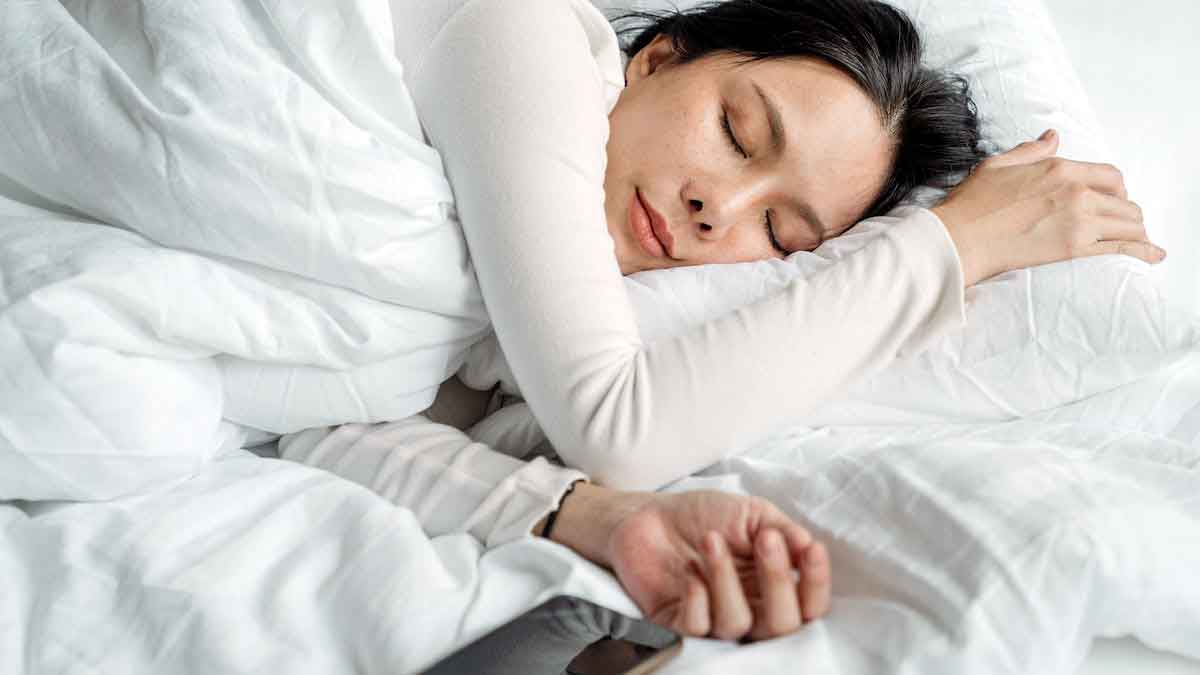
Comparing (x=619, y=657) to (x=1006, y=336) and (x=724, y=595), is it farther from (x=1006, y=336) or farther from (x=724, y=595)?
(x=1006, y=336)

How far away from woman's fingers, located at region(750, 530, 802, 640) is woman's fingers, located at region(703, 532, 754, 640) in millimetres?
13

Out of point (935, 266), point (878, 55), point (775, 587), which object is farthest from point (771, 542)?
point (878, 55)

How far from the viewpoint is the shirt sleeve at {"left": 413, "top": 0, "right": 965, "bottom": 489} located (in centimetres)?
92

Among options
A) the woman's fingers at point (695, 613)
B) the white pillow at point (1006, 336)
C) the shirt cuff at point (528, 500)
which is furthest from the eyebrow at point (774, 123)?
the woman's fingers at point (695, 613)

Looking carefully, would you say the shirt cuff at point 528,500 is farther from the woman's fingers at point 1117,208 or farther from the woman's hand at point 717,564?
the woman's fingers at point 1117,208

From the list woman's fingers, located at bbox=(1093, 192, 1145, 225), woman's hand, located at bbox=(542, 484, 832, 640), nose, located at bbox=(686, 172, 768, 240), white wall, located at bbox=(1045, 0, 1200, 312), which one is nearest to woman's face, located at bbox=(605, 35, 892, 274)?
nose, located at bbox=(686, 172, 768, 240)

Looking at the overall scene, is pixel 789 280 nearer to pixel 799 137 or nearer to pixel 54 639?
pixel 799 137

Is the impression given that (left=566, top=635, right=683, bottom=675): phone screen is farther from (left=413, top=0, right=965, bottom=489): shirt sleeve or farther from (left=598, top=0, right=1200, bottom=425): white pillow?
(left=598, top=0, right=1200, bottom=425): white pillow

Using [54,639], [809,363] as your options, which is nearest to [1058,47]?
[809,363]

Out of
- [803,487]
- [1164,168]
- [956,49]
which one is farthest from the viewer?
[1164,168]

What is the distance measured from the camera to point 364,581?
79 cm

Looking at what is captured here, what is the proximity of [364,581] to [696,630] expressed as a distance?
0.75ft

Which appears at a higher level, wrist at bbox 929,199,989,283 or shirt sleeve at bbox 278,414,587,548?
wrist at bbox 929,199,989,283

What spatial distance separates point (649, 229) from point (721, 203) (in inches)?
3.0
